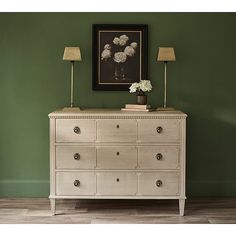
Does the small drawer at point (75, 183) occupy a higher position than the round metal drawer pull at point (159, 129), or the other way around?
the round metal drawer pull at point (159, 129)

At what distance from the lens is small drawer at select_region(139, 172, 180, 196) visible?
359 cm

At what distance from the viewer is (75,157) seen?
3580 millimetres

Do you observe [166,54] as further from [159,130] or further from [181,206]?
[181,206]

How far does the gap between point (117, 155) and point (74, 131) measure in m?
0.41

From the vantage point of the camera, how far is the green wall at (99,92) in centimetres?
416

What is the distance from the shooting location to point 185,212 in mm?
3766

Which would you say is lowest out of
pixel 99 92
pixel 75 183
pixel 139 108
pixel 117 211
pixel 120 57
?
pixel 117 211

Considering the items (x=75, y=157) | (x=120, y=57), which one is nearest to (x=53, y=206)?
(x=75, y=157)

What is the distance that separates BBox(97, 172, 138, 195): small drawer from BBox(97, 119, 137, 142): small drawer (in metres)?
0.29

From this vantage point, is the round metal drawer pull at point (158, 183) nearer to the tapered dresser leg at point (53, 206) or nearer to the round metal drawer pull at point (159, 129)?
the round metal drawer pull at point (159, 129)

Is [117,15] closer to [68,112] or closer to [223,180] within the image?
[68,112]

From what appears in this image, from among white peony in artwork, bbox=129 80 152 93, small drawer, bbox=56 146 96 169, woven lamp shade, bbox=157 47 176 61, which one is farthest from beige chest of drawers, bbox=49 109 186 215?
woven lamp shade, bbox=157 47 176 61

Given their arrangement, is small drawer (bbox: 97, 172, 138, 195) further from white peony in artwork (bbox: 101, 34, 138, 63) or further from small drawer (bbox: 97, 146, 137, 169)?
white peony in artwork (bbox: 101, 34, 138, 63)

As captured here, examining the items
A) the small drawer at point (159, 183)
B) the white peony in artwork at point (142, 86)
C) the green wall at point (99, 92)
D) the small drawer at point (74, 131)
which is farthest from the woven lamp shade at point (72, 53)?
the small drawer at point (159, 183)
